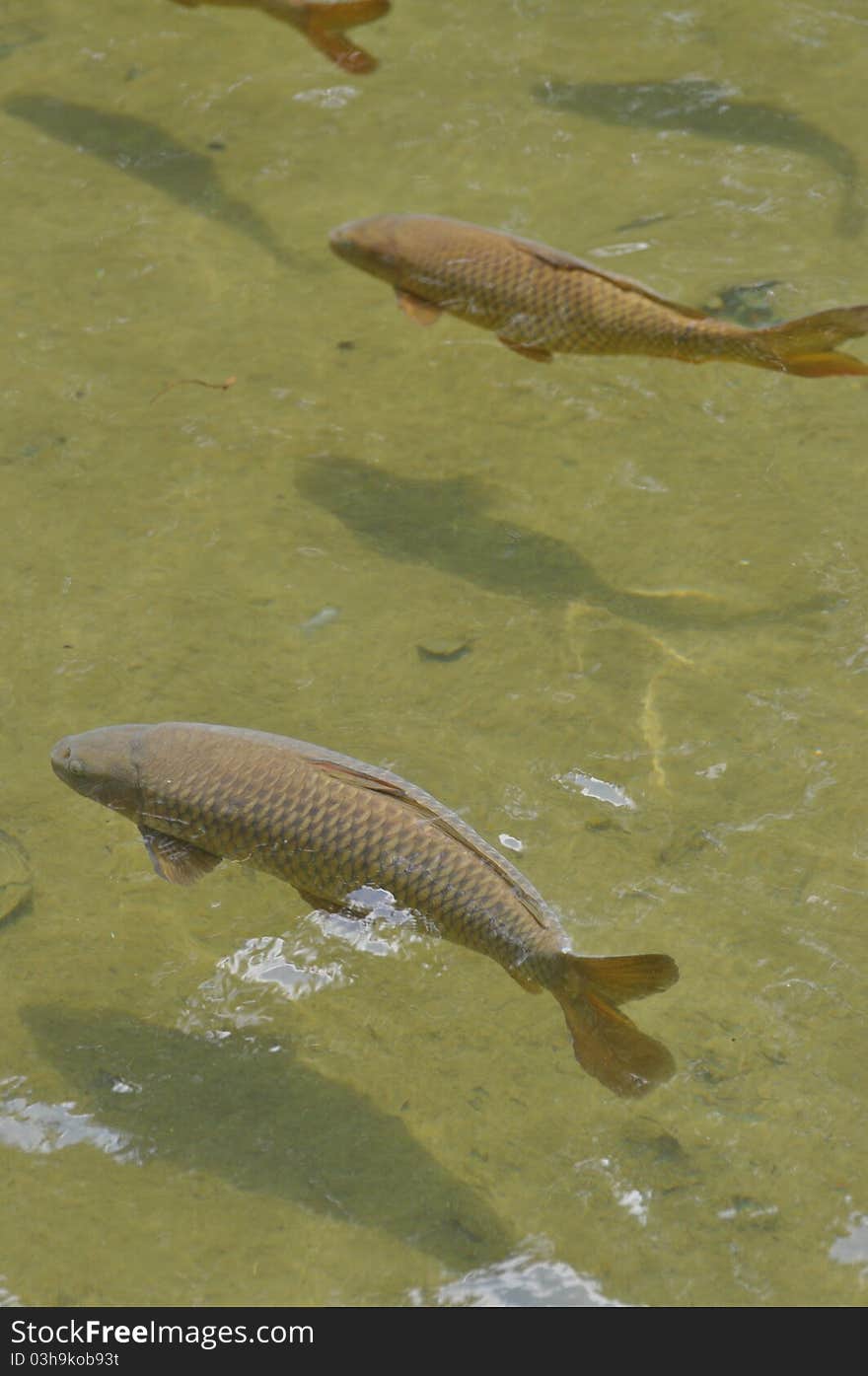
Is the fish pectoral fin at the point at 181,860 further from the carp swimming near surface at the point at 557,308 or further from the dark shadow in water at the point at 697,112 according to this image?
the dark shadow in water at the point at 697,112

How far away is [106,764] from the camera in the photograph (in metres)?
4.25

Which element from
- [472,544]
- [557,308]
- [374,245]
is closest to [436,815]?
[472,544]

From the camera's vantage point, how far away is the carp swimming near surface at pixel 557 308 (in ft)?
16.5

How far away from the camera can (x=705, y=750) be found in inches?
192

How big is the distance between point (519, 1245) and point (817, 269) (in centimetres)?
479

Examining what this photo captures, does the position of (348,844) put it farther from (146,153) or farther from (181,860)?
(146,153)

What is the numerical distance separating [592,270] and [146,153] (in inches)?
135

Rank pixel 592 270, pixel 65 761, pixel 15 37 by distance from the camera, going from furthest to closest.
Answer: pixel 15 37 → pixel 592 270 → pixel 65 761

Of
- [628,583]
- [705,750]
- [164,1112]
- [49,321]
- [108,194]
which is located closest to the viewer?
[164,1112]

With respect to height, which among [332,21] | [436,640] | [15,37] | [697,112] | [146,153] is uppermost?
[332,21]

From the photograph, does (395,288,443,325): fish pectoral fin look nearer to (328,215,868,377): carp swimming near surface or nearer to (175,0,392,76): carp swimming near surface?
(328,215,868,377): carp swimming near surface

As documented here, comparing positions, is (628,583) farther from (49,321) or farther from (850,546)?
(49,321)

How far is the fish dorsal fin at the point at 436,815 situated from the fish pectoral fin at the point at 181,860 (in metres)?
0.44
